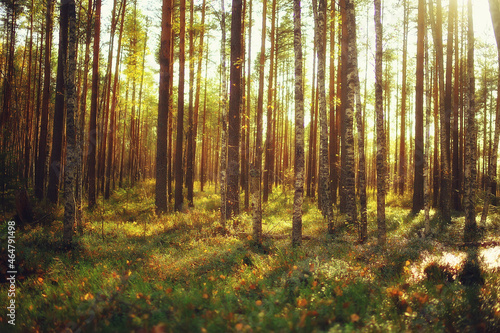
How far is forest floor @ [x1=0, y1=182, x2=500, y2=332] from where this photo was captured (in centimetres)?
333

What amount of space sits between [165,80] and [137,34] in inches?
338

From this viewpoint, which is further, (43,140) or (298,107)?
(43,140)

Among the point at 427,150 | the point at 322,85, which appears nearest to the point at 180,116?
the point at 322,85

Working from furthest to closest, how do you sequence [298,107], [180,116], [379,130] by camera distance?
1. [180,116]
2. [379,130]
3. [298,107]

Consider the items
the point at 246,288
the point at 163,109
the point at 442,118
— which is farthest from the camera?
the point at 163,109

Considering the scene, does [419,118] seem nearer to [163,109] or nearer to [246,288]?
[163,109]

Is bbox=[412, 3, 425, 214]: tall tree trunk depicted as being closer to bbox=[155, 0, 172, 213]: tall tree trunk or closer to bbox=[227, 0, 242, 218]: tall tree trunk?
bbox=[227, 0, 242, 218]: tall tree trunk

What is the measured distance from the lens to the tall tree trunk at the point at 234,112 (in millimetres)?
10797

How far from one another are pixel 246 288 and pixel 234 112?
8.01 meters

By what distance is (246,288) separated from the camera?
446cm

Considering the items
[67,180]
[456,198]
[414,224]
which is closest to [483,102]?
[456,198]

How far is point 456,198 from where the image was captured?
14.8 m

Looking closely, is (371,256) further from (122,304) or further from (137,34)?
(137,34)

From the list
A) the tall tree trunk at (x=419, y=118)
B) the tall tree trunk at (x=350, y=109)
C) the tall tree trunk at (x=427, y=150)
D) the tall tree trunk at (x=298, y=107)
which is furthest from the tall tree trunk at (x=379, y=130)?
the tall tree trunk at (x=419, y=118)
